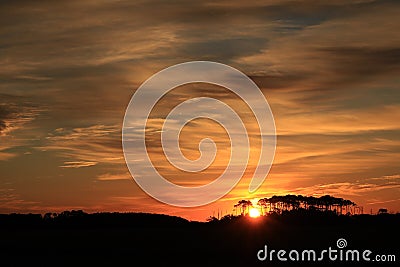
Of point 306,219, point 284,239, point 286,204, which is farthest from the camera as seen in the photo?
point 286,204

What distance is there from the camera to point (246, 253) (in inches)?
2422

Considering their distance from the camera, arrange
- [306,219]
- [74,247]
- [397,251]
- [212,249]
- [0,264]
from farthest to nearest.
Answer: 1. [306,219]
2. [74,247]
3. [212,249]
4. [397,251]
5. [0,264]

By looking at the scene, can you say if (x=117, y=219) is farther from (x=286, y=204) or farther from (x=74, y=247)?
(x=74, y=247)

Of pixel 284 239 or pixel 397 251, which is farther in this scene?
pixel 284 239

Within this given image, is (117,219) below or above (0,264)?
above

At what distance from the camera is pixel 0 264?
5341 centimetres

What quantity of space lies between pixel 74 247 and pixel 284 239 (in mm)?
22628

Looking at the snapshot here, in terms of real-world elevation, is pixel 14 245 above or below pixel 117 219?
below

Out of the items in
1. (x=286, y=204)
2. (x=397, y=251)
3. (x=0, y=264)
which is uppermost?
(x=286, y=204)

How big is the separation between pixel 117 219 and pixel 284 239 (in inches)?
2748

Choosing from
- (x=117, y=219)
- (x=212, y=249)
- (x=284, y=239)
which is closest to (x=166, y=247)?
(x=212, y=249)

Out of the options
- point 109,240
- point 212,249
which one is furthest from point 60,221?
point 212,249

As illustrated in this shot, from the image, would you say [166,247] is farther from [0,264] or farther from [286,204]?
[286,204]

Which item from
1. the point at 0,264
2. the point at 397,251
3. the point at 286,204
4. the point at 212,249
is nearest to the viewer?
the point at 0,264
